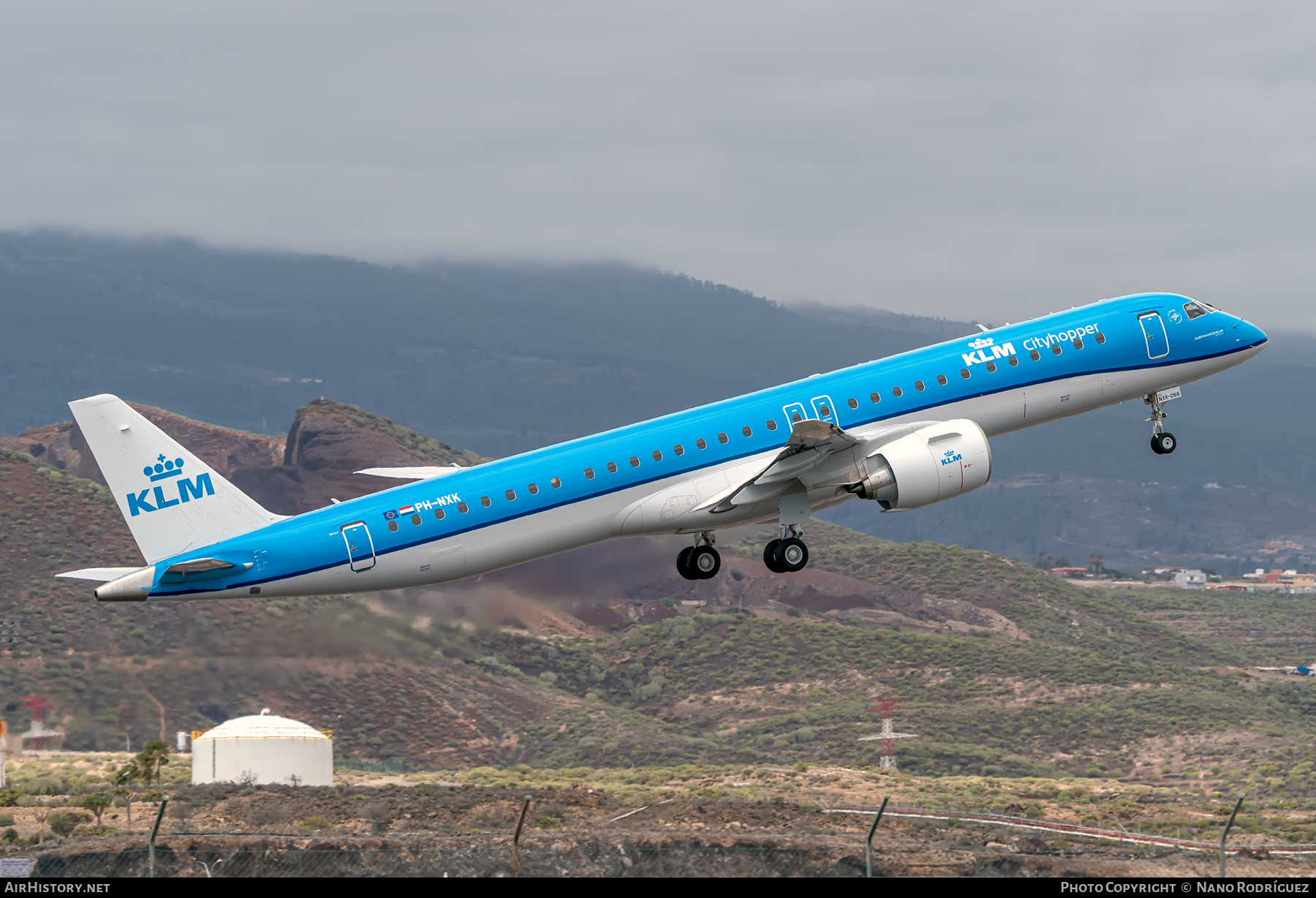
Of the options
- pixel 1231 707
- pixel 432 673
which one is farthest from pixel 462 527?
pixel 1231 707

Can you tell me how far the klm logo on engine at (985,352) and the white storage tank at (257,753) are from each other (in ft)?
113

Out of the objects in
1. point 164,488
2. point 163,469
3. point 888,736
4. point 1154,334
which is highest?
point 1154,334

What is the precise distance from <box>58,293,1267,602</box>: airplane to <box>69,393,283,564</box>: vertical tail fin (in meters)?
0.04

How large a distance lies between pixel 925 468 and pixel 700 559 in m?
7.98

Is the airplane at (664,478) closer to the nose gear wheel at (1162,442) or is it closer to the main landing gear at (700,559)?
the main landing gear at (700,559)

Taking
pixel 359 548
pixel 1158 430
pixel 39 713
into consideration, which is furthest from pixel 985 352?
pixel 39 713

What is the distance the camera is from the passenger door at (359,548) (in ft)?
Answer: 143

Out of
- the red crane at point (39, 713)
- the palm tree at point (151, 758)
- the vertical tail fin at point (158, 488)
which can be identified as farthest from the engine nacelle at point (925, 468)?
the red crane at point (39, 713)

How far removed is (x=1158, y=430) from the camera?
56062 mm

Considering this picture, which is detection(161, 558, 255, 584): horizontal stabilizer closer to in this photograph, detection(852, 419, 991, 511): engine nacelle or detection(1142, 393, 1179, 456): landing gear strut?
detection(852, 419, 991, 511): engine nacelle

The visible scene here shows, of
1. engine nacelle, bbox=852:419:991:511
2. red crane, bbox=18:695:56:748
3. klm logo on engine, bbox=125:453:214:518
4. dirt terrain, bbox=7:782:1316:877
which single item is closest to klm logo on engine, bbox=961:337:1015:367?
engine nacelle, bbox=852:419:991:511

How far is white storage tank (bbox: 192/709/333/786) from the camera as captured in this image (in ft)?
218

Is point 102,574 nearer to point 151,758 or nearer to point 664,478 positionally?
point 664,478
